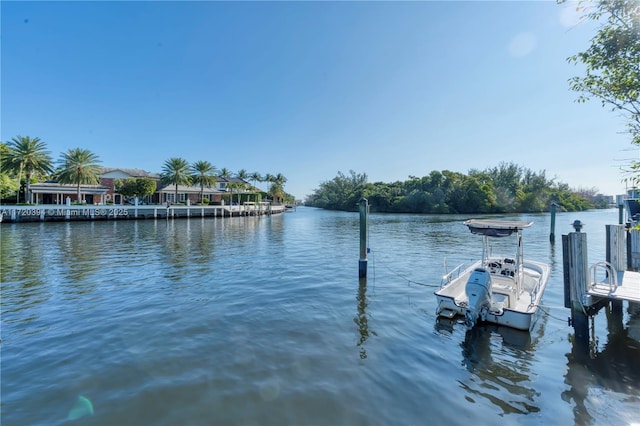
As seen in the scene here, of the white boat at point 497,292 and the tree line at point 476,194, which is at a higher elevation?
the tree line at point 476,194

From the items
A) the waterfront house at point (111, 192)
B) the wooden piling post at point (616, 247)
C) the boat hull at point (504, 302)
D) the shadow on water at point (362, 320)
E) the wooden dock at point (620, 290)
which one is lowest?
the shadow on water at point (362, 320)

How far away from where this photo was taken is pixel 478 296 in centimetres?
789

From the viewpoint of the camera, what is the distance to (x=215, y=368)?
613 centimetres

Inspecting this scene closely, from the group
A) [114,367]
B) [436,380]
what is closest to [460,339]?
[436,380]

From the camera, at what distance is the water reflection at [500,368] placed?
537 centimetres

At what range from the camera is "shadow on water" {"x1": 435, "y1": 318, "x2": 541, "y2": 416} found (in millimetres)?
5371

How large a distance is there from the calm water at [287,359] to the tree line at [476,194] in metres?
71.0

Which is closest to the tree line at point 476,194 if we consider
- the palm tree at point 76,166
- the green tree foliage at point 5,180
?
the palm tree at point 76,166

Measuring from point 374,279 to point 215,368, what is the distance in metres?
8.93

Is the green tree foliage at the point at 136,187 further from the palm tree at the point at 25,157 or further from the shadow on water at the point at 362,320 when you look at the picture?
the shadow on water at the point at 362,320

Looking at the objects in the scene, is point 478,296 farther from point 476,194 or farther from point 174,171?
point 476,194

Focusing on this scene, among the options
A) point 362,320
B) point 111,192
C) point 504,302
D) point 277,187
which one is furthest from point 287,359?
point 277,187

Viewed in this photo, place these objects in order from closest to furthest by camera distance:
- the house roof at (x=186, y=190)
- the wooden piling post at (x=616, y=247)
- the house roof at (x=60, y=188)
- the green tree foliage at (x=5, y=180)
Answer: the wooden piling post at (x=616, y=247), the green tree foliage at (x=5, y=180), the house roof at (x=60, y=188), the house roof at (x=186, y=190)

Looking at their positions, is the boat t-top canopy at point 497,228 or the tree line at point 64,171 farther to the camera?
the tree line at point 64,171
